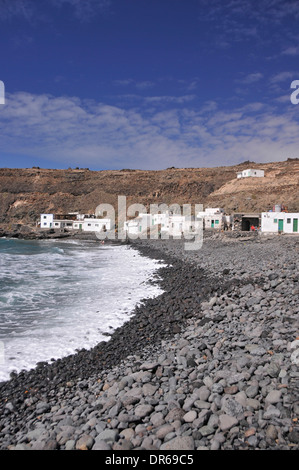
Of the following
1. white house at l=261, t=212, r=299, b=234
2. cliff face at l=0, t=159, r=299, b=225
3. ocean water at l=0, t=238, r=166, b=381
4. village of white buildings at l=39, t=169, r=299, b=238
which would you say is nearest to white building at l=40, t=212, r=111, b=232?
village of white buildings at l=39, t=169, r=299, b=238

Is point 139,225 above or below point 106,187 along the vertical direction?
below

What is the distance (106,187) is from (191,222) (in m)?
36.4

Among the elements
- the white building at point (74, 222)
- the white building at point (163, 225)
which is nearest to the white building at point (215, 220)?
the white building at point (163, 225)

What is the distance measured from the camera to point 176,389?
4270 mm

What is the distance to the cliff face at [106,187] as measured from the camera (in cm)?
6208

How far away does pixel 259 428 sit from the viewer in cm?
316

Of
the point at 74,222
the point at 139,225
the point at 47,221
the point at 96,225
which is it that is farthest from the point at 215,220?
the point at 47,221

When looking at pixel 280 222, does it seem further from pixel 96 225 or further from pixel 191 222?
pixel 96 225

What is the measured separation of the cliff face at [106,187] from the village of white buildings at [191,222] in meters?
5.81

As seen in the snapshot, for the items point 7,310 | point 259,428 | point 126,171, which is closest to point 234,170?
point 126,171

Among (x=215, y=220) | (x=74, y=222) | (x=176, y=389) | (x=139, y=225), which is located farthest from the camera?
(x=74, y=222)

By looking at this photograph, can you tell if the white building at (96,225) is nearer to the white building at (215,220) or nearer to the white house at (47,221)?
the white house at (47,221)

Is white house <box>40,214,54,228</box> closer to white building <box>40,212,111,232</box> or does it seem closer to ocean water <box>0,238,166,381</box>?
white building <box>40,212,111,232</box>
